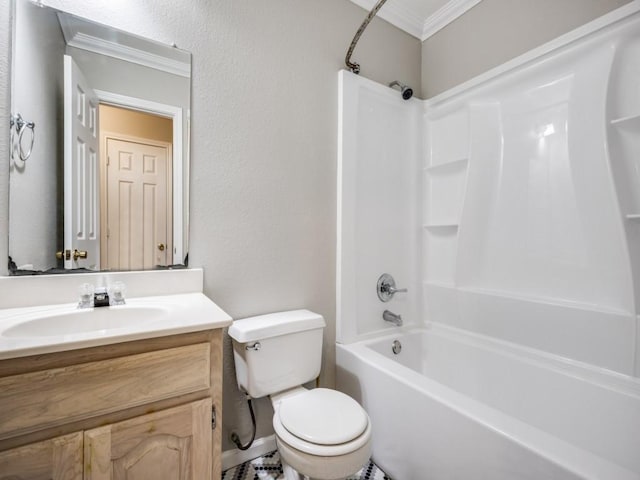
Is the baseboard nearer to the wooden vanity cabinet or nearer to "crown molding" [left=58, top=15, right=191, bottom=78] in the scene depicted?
the wooden vanity cabinet

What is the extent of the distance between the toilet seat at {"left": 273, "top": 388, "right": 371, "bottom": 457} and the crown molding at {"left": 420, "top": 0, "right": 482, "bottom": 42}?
2.32 metres

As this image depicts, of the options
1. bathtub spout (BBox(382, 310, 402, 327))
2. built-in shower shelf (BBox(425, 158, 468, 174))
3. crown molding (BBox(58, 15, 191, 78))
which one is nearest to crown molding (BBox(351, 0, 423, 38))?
built-in shower shelf (BBox(425, 158, 468, 174))

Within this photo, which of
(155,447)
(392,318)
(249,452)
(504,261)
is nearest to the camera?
(155,447)

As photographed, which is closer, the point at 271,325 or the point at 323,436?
the point at 323,436

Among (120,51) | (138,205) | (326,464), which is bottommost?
(326,464)

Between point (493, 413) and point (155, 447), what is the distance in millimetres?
1104

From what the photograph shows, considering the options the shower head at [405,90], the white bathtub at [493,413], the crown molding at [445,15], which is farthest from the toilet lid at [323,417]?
the crown molding at [445,15]

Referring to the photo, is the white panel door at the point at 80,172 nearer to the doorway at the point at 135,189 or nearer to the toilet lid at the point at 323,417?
the doorway at the point at 135,189

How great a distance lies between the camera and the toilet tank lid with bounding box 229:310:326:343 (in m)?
1.37

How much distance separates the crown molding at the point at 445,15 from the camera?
1.95 m

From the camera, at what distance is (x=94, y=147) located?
4.18ft

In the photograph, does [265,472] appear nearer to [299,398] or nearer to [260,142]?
[299,398]

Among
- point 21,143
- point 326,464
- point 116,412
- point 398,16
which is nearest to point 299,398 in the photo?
point 326,464

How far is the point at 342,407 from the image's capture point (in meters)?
1.28
